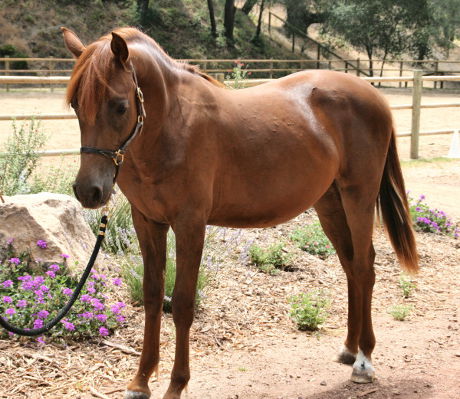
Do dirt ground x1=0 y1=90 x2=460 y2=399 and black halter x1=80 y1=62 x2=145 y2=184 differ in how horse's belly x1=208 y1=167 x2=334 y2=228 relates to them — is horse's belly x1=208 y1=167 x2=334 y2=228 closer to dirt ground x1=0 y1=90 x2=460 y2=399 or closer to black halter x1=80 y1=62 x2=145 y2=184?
black halter x1=80 y1=62 x2=145 y2=184

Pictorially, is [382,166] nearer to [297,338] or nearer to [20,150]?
[297,338]

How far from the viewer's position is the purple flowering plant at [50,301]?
3.73 metres

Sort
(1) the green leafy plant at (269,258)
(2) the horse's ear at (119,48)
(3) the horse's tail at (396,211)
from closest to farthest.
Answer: (2) the horse's ear at (119,48) < (3) the horse's tail at (396,211) < (1) the green leafy plant at (269,258)

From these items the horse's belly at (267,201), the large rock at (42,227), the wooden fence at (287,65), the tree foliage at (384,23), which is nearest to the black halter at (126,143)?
the horse's belly at (267,201)

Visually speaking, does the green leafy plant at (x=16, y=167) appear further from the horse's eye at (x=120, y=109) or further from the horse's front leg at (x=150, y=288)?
the horse's eye at (x=120, y=109)

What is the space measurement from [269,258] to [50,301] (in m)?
2.17

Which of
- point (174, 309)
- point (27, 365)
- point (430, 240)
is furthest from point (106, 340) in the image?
point (430, 240)

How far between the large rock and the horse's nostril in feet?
5.75

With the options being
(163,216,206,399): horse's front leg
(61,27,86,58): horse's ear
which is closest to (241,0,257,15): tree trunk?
(61,27,86,58): horse's ear

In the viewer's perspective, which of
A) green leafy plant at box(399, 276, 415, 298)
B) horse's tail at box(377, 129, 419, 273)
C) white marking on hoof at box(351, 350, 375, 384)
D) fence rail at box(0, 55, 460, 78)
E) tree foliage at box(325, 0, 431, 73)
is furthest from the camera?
tree foliage at box(325, 0, 431, 73)

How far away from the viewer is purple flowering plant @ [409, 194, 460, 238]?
6.76 metres

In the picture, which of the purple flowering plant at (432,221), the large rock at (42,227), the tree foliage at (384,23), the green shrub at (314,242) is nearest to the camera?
the large rock at (42,227)

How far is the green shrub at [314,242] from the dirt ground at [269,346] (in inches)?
3.8

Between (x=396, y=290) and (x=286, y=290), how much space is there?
0.99 meters
